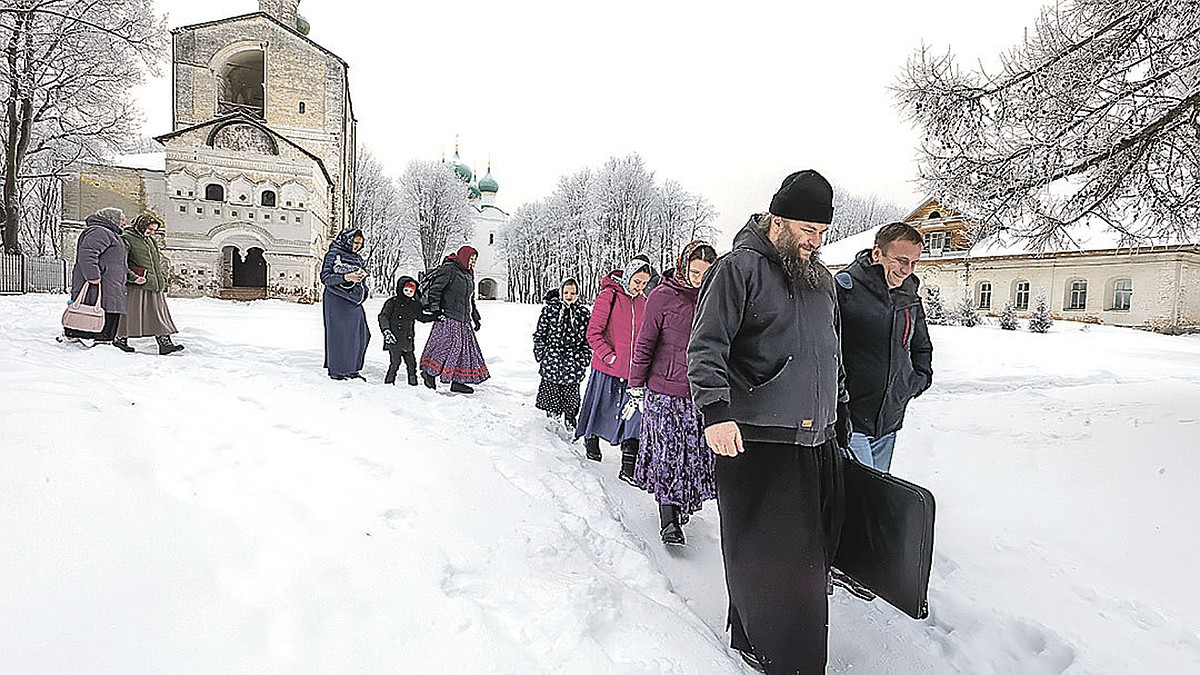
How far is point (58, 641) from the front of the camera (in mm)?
2119

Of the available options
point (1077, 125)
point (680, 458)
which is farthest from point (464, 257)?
point (1077, 125)

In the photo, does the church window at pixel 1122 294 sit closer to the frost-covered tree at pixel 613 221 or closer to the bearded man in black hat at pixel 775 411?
the frost-covered tree at pixel 613 221

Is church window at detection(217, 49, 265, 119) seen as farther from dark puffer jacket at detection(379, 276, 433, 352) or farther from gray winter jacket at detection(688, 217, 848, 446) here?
gray winter jacket at detection(688, 217, 848, 446)

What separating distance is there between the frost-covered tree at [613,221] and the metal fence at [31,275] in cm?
2621

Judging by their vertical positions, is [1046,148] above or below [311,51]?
below

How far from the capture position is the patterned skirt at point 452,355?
26.7 feet

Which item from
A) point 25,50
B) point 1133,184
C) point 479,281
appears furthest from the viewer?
point 479,281

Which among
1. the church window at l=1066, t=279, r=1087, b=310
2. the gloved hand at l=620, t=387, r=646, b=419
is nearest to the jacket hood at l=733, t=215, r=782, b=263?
the gloved hand at l=620, t=387, r=646, b=419

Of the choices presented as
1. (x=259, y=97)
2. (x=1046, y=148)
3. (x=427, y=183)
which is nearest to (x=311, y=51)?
(x=259, y=97)

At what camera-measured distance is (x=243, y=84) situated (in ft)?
111

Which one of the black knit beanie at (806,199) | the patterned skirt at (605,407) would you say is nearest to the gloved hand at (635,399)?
the patterned skirt at (605,407)

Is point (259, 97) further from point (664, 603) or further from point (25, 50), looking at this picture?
point (664, 603)

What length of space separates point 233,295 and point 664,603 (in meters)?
28.6

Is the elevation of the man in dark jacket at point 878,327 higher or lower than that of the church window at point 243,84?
lower
